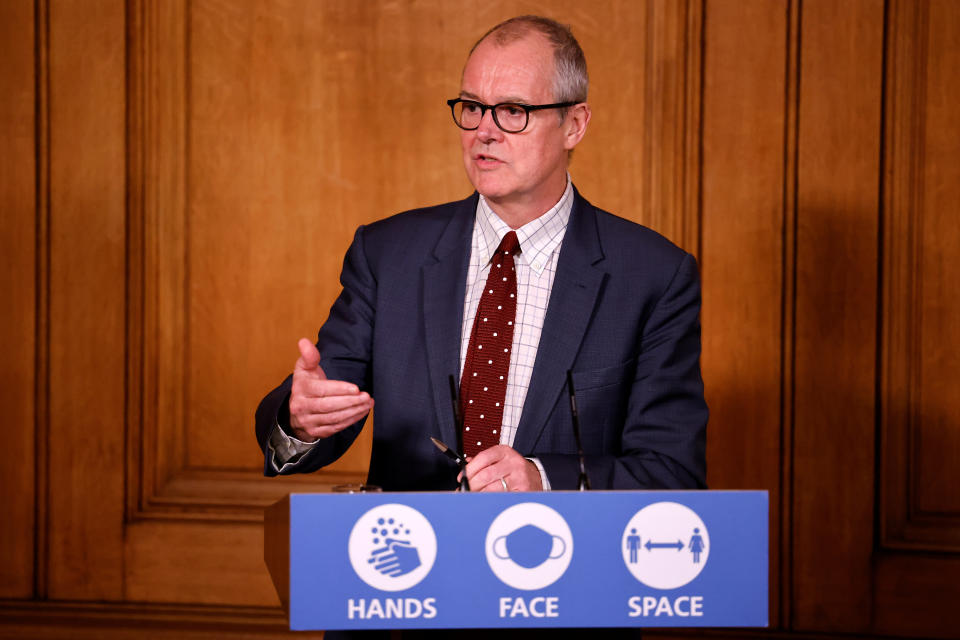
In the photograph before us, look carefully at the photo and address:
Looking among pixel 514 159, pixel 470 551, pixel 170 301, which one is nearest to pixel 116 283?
pixel 170 301

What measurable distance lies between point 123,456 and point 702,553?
242cm

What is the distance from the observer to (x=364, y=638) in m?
1.35

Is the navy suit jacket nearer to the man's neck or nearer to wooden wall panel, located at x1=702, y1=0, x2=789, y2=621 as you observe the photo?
the man's neck

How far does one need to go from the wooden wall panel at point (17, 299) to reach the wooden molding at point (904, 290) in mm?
2675

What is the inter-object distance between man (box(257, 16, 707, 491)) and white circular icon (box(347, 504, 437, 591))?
1.55ft

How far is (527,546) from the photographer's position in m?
1.11

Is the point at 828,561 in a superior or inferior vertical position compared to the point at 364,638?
inferior

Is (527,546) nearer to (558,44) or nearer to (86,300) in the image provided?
(558,44)

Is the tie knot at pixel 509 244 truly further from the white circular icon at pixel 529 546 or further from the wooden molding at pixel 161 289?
the wooden molding at pixel 161 289

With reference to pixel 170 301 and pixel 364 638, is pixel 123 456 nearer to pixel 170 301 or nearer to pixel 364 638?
pixel 170 301

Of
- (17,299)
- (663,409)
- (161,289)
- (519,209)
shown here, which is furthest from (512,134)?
(17,299)

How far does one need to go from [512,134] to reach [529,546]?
88 cm

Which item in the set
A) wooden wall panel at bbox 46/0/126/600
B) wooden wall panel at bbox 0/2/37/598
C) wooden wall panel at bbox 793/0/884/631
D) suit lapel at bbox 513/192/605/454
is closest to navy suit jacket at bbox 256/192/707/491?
suit lapel at bbox 513/192/605/454

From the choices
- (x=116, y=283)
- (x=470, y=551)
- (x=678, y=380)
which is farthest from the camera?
(x=116, y=283)
